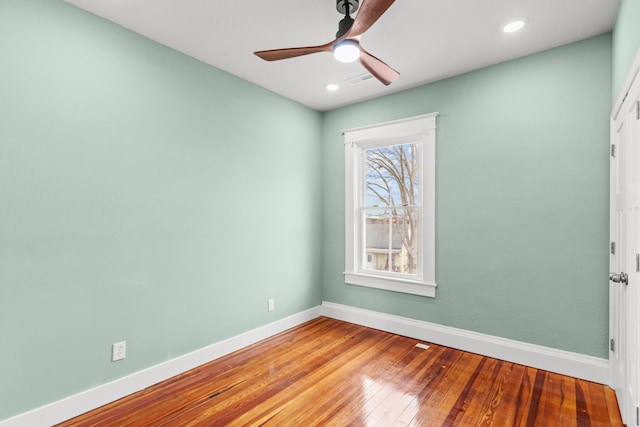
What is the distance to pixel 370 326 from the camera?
388 cm

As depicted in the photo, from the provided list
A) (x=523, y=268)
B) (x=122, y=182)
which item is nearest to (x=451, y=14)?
(x=523, y=268)

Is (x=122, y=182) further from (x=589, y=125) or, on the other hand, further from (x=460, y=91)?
(x=589, y=125)

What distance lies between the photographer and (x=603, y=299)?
102 inches

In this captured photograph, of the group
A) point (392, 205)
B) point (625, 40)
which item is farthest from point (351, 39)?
point (392, 205)

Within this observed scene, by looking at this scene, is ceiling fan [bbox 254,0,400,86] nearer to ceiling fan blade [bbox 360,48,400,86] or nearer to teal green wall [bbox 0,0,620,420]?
ceiling fan blade [bbox 360,48,400,86]

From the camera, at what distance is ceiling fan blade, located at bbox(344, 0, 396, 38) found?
1635 mm

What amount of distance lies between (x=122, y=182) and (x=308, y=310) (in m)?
2.62

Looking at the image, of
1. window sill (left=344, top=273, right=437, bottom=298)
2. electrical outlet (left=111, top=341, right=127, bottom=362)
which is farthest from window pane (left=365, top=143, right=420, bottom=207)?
electrical outlet (left=111, top=341, right=127, bottom=362)

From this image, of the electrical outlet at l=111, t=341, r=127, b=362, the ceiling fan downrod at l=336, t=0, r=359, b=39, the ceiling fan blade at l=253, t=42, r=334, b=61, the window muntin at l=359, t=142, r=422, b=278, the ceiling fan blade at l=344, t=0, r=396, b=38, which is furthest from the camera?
the window muntin at l=359, t=142, r=422, b=278

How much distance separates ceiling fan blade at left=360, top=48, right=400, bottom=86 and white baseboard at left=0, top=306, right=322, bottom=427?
2.73m

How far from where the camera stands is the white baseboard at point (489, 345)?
8.61ft

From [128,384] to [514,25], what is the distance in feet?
12.9

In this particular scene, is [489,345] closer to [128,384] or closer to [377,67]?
[377,67]

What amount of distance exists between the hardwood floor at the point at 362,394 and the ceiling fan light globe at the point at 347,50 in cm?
236
